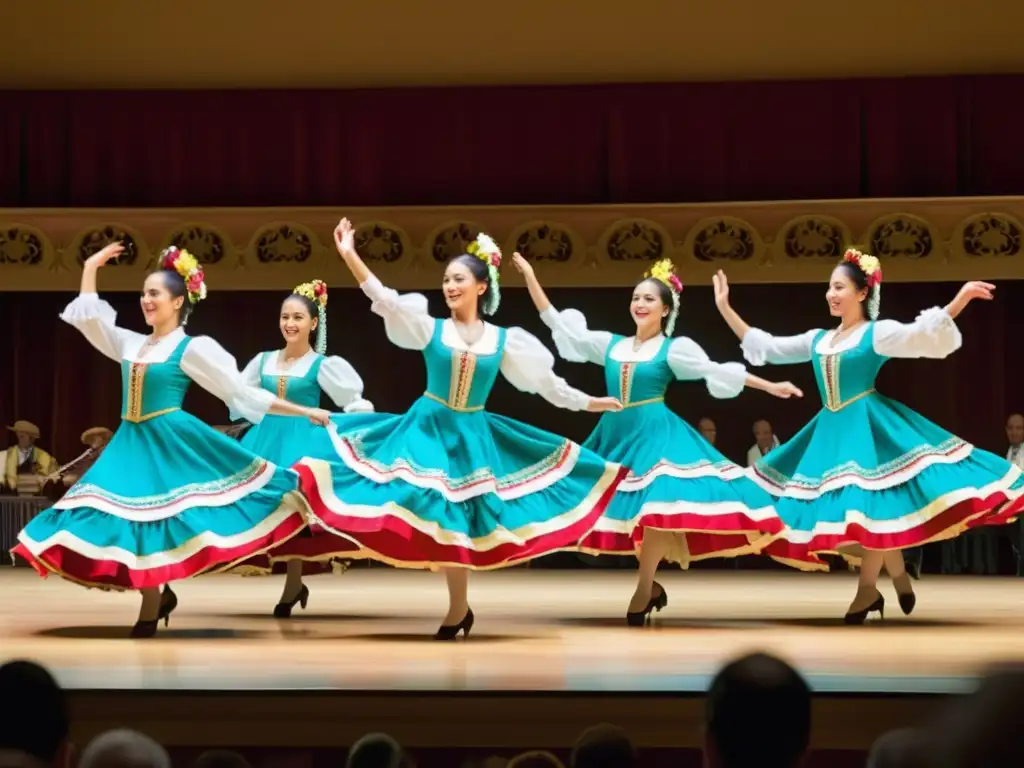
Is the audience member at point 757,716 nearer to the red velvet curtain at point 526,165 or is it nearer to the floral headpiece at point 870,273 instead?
the floral headpiece at point 870,273

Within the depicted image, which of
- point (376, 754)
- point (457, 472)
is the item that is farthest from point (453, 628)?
point (376, 754)

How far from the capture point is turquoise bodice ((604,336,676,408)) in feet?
17.7

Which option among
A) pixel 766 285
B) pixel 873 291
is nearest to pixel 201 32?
pixel 766 285

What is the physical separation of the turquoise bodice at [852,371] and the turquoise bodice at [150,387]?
220 centimetres

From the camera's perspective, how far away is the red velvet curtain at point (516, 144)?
930cm

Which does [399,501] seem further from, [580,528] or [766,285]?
[766,285]

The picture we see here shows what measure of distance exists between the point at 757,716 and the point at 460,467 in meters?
2.96

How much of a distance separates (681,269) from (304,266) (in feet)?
7.69

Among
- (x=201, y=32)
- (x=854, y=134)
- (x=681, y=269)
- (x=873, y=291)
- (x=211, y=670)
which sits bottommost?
(x=211, y=670)

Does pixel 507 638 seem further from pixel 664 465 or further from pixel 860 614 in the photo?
pixel 860 614

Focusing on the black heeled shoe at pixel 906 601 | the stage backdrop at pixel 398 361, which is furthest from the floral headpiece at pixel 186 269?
the stage backdrop at pixel 398 361

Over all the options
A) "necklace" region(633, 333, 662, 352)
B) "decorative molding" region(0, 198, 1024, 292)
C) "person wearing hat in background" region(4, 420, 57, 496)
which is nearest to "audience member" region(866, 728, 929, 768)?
"necklace" region(633, 333, 662, 352)

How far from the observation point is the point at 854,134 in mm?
9344

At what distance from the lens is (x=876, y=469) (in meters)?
5.08
